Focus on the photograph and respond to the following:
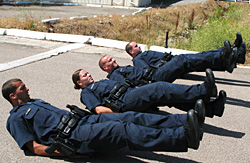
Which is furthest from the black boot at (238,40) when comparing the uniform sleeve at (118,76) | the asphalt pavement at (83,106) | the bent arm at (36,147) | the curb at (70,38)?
the curb at (70,38)

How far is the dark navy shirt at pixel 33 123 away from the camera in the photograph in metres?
3.08

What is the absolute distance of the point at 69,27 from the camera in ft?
37.9

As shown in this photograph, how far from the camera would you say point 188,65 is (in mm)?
4719

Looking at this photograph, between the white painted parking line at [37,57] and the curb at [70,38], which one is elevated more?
the curb at [70,38]

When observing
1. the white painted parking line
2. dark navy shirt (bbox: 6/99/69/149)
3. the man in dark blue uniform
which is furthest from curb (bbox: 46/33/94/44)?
dark navy shirt (bbox: 6/99/69/149)

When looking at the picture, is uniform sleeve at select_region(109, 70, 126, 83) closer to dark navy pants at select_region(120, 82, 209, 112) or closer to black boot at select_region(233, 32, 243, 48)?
dark navy pants at select_region(120, 82, 209, 112)

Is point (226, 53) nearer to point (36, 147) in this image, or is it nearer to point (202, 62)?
point (202, 62)

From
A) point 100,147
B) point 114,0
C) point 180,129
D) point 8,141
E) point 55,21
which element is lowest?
point 8,141

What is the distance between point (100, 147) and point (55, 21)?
9877mm

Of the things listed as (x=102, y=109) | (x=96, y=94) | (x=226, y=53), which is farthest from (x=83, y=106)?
(x=226, y=53)

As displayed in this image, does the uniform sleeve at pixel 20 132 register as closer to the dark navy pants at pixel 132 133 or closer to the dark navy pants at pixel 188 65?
the dark navy pants at pixel 132 133

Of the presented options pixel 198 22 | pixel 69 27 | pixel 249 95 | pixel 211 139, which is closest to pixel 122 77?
pixel 211 139

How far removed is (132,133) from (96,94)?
1.18 metres

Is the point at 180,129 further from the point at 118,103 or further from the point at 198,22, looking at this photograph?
the point at 198,22
